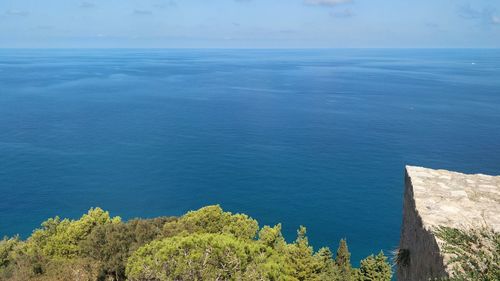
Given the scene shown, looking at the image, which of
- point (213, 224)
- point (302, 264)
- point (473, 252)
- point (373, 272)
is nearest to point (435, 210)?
point (473, 252)

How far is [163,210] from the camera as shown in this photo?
68188 mm

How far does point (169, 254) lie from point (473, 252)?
11840 mm

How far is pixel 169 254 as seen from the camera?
16031mm

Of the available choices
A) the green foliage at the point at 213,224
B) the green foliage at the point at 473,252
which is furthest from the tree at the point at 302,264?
the green foliage at the point at 473,252

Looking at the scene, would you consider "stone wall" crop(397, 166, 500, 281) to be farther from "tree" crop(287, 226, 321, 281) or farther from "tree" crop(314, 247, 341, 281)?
"tree" crop(314, 247, 341, 281)

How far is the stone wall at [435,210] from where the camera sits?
8.39m

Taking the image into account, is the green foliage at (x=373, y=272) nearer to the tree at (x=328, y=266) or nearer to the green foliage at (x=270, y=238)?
the tree at (x=328, y=266)

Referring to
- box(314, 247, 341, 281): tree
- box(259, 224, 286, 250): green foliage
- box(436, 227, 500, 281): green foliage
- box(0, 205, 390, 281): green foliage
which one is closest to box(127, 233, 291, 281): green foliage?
box(0, 205, 390, 281): green foliage

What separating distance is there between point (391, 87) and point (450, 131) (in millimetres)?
94440

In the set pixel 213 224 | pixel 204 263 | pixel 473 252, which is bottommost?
pixel 213 224

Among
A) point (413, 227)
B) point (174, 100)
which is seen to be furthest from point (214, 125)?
point (413, 227)

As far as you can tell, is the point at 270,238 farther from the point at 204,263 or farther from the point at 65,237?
the point at 65,237

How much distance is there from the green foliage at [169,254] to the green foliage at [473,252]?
925 cm

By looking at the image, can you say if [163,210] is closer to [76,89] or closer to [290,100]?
[290,100]
